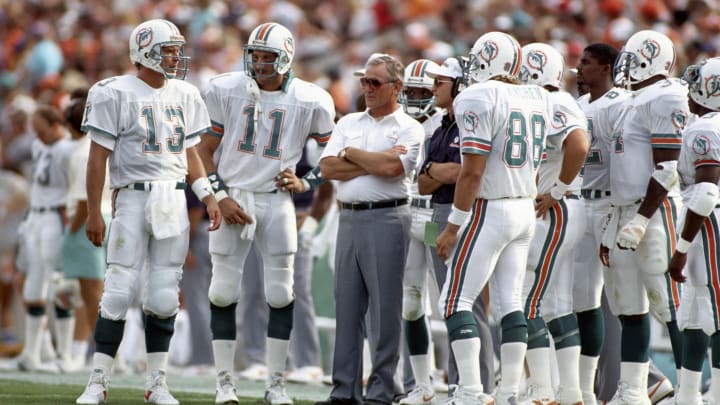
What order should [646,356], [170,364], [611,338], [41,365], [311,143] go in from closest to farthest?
[646,356] → [611,338] → [311,143] → [41,365] → [170,364]

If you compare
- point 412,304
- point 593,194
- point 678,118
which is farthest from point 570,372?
point 678,118

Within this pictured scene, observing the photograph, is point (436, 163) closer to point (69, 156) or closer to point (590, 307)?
point (590, 307)

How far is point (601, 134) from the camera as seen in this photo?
8.27 metres

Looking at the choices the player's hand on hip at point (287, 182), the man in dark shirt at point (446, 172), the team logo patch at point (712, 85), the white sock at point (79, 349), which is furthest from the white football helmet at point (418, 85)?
the white sock at point (79, 349)

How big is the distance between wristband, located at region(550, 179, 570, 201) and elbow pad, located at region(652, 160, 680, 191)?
1.75 ft

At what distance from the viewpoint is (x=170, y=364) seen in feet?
42.0

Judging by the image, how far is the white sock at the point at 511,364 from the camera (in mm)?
7324

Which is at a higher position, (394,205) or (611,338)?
(394,205)

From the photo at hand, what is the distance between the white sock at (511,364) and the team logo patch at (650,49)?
201cm

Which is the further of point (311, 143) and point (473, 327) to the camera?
point (311, 143)

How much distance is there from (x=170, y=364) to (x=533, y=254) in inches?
229

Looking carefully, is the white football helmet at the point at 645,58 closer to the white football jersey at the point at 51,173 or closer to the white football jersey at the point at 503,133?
the white football jersey at the point at 503,133

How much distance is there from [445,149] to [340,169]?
2.21ft

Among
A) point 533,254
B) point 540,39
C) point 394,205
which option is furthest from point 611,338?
point 540,39
